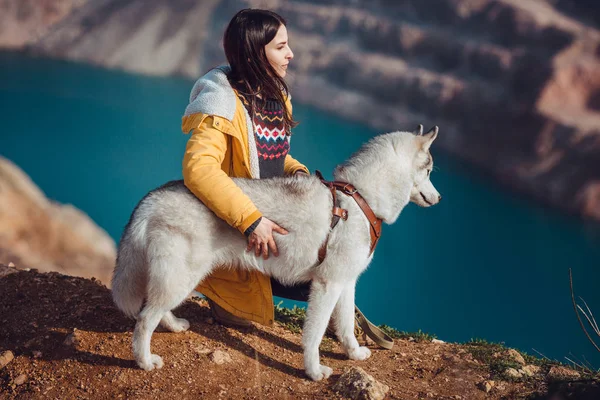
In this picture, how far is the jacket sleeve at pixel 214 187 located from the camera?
2467 mm

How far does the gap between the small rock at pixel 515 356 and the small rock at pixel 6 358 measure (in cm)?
288

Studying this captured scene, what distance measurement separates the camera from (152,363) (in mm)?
2689

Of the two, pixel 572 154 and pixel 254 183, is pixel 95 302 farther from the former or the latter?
pixel 572 154

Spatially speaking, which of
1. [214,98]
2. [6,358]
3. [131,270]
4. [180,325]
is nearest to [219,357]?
[180,325]

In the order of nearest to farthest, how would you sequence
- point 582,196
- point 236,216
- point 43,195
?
1. point 236,216
2. point 582,196
3. point 43,195

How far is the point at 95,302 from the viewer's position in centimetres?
337

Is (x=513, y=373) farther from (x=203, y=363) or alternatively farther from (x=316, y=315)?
(x=203, y=363)

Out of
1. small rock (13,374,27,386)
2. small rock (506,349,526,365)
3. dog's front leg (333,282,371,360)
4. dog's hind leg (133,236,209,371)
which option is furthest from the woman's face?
small rock (506,349,526,365)

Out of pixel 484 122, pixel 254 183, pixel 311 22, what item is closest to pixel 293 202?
pixel 254 183

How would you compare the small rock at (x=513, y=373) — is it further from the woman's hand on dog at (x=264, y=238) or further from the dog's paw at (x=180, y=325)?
the dog's paw at (x=180, y=325)

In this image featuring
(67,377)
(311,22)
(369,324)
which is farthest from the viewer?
(311,22)

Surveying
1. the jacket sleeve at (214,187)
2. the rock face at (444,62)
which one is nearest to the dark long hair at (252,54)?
the jacket sleeve at (214,187)

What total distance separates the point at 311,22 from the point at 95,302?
40.6 ft

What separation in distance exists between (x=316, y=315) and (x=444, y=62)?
1099 cm
